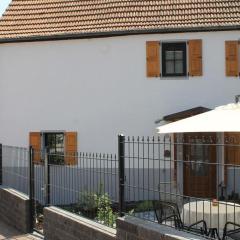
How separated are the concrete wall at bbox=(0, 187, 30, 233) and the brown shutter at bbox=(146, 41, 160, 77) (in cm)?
593

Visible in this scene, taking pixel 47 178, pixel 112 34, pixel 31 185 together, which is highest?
pixel 112 34

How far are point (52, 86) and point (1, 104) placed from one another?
1.90 m

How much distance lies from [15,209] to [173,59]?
725 centimetres

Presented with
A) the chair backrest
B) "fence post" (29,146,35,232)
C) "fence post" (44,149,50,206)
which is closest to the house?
"fence post" (29,146,35,232)

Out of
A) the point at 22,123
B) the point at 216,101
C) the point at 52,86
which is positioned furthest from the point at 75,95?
the point at 216,101

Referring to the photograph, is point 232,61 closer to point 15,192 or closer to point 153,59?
point 153,59

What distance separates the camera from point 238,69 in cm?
1587

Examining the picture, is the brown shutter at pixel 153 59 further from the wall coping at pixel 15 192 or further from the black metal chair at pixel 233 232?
the black metal chair at pixel 233 232

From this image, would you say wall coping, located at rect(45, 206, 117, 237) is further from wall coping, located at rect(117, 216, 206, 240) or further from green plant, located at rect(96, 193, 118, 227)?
wall coping, located at rect(117, 216, 206, 240)

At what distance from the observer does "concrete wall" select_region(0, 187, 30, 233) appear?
10914 millimetres

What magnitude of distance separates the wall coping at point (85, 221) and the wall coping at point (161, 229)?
0.43m

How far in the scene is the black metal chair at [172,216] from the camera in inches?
285

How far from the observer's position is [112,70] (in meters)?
16.4

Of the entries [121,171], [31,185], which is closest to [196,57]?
[31,185]
